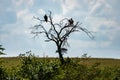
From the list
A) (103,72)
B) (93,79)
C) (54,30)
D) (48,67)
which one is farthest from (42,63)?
(54,30)

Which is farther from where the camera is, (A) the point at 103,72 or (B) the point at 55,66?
(A) the point at 103,72

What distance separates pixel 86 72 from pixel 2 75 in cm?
1030

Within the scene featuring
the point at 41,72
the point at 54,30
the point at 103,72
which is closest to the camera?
the point at 41,72

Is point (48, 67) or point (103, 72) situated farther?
point (103, 72)

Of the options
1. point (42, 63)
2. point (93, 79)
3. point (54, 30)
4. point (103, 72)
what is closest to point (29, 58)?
point (42, 63)

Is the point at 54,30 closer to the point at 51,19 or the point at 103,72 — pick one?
the point at 51,19

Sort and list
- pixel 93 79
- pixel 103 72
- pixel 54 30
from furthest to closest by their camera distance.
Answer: pixel 54 30 < pixel 103 72 < pixel 93 79

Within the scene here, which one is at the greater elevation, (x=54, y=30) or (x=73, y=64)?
(x=54, y=30)

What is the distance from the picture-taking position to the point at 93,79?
25500 mm

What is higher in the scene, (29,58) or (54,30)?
(54,30)

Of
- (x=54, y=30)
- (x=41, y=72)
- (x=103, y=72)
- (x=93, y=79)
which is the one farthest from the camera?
(x=54, y=30)

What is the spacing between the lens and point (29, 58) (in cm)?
1744

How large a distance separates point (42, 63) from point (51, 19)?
3524 centimetres

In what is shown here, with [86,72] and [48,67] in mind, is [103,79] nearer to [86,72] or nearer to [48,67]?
[86,72]
